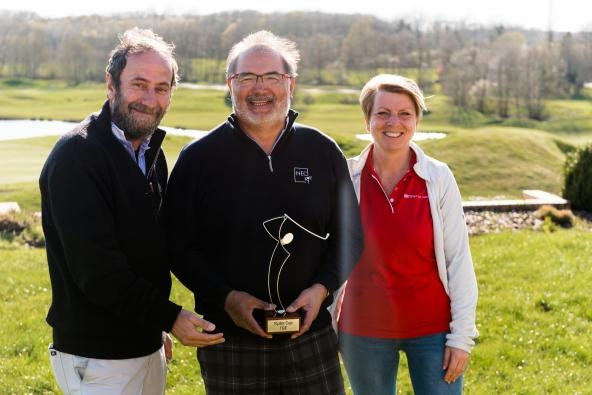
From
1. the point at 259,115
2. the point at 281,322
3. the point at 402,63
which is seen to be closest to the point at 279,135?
the point at 259,115

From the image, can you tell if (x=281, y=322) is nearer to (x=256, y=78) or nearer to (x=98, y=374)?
(x=98, y=374)

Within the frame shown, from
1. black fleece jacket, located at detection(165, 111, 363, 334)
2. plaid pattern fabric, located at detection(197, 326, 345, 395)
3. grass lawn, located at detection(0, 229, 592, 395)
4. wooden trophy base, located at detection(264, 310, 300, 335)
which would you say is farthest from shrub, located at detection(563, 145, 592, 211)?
wooden trophy base, located at detection(264, 310, 300, 335)

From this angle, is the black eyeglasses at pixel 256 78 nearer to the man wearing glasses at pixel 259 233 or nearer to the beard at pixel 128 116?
the man wearing glasses at pixel 259 233

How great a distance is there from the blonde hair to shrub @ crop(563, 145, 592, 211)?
39.3ft

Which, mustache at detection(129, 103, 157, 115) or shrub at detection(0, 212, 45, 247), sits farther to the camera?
shrub at detection(0, 212, 45, 247)

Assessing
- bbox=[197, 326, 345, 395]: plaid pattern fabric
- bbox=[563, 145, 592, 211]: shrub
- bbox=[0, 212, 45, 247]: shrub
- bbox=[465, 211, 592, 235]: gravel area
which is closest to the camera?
bbox=[197, 326, 345, 395]: plaid pattern fabric

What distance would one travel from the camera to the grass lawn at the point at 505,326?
5324 mm

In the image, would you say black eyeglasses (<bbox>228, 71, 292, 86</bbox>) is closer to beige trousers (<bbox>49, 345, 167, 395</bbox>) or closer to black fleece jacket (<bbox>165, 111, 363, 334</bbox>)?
black fleece jacket (<bbox>165, 111, 363, 334</bbox>)

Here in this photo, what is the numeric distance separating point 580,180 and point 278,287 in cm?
1272

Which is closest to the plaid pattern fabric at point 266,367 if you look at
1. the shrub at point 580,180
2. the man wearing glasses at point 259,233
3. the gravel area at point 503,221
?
the man wearing glasses at point 259,233

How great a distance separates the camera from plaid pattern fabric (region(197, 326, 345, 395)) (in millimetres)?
3352

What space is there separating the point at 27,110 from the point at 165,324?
215 ft

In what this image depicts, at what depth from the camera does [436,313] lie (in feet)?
11.5

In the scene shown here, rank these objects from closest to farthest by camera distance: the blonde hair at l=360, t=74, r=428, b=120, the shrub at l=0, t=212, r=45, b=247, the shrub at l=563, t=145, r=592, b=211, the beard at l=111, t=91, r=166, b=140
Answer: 1. the beard at l=111, t=91, r=166, b=140
2. the blonde hair at l=360, t=74, r=428, b=120
3. the shrub at l=0, t=212, r=45, b=247
4. the shrub at l=563, t=145, r=592, b=211
